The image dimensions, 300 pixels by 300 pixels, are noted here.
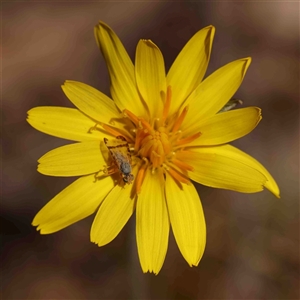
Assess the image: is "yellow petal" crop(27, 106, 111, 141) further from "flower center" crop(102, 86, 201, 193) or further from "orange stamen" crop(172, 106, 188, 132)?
"orange stamen" crop(172, 106, 188, 132)

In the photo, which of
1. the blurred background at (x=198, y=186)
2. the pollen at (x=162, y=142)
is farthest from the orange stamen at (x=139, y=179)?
the blurred background at (x=198, y=186)

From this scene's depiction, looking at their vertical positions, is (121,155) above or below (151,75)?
below

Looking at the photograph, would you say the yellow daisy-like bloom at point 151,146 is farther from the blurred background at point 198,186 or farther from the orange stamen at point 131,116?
the blurred background at point 198,186

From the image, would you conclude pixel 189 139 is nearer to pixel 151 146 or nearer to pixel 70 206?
pixel 151 146

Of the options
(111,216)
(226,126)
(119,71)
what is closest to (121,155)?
(111,216)

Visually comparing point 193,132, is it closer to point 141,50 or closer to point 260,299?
point 141,50
